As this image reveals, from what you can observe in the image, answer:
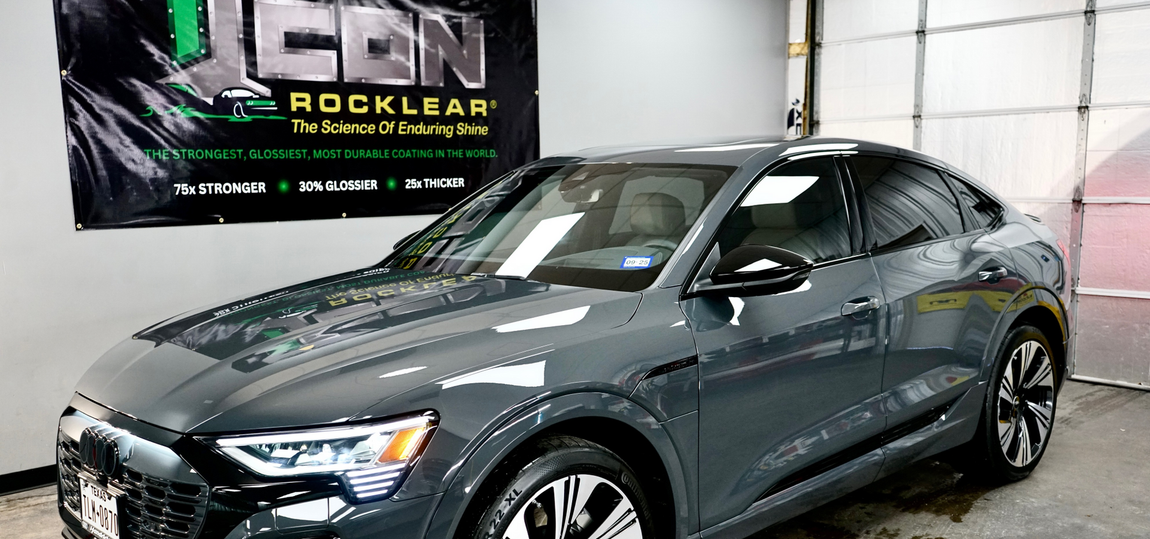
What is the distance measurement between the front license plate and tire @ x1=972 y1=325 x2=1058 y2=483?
2881mm

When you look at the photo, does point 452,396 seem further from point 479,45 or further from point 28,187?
point 479,45

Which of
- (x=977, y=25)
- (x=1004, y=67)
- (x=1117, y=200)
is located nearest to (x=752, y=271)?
(x=1117, y=200)

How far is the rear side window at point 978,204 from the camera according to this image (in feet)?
11.2

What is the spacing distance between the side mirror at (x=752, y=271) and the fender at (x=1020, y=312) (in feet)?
4.27

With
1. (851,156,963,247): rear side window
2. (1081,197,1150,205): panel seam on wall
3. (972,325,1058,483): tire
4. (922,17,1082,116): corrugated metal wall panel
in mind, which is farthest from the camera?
(922,17,1082,116): corrugated metal wall panel

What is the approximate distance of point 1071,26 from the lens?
18.2ft

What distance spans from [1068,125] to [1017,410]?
294cm

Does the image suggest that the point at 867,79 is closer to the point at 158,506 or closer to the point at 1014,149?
the point at 1014,149

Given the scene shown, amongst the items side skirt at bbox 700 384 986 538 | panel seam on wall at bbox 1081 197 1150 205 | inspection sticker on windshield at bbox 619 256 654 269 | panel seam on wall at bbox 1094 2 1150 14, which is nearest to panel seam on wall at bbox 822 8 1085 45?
Answer: panel seam on wall at bbox 1094 2 1150 14

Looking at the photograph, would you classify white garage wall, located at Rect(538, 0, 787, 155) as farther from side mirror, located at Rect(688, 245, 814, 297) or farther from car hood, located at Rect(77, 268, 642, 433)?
car hood, located at Rect(77, 268, 642, 433)

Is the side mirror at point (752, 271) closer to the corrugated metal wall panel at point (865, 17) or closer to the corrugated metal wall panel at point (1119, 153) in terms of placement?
the corrugated metal wall panel at point (1119, 153)

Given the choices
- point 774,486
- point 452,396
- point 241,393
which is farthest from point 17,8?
point 774,486

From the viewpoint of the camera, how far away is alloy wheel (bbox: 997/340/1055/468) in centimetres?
340

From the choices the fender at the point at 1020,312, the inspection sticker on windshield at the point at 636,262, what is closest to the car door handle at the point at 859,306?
the inspection sticker on windshield at the point at 636,262
